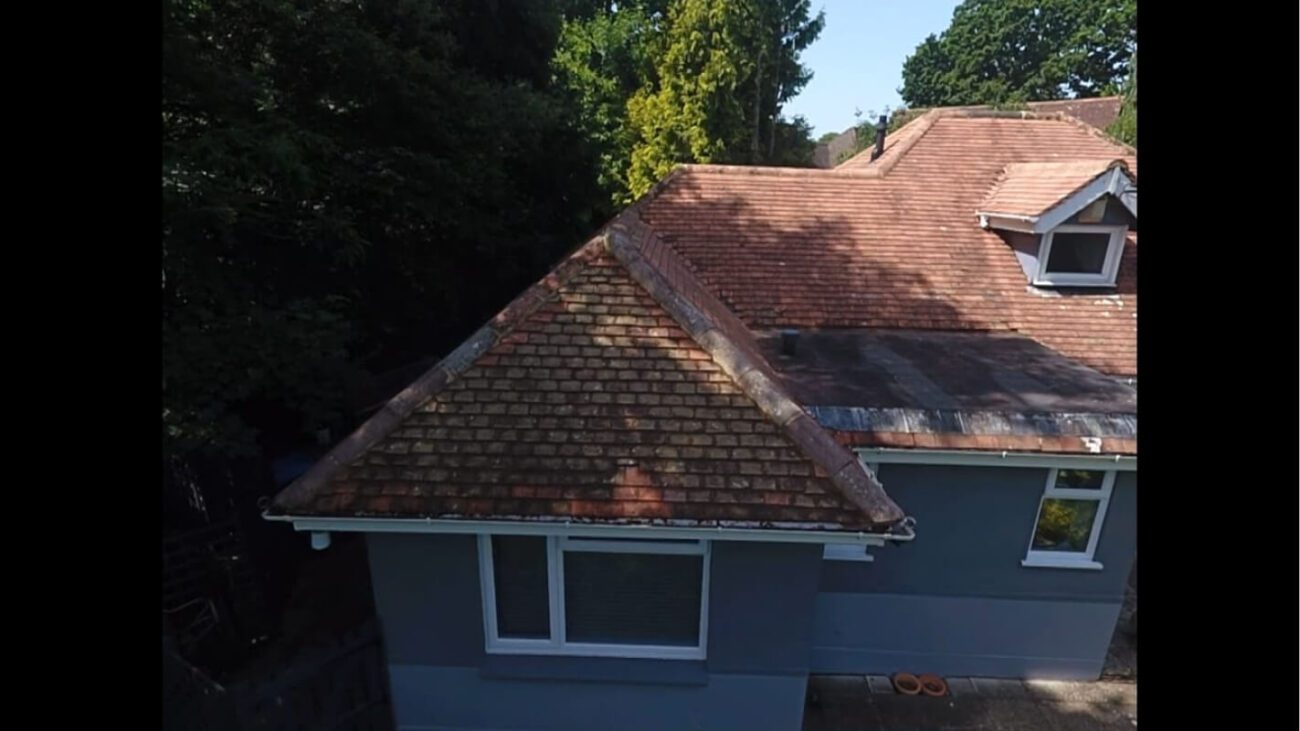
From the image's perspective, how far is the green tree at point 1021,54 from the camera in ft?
131

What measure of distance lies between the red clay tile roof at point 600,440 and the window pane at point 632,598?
871 millimetres

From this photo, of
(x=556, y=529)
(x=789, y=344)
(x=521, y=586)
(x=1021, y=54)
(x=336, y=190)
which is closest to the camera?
(x=556, y=529)

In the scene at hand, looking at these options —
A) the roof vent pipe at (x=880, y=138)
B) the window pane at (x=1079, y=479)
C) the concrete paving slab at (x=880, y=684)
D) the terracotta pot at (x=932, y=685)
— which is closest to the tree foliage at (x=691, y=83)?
the roof vent pipe at (x=880, y=138)

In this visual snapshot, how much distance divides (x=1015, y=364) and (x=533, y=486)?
6.36 m

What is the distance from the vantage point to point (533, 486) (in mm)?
4465

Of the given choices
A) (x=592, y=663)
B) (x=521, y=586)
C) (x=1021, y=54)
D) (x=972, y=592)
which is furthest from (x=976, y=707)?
(x=1021, y=54)

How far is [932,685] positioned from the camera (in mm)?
6359

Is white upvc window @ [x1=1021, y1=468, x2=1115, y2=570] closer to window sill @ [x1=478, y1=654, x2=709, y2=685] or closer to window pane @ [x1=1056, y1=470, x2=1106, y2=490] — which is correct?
window pane @ [x1=1056, y1=470, x2=1106, y2=490]

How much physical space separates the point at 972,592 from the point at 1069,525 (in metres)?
1.22

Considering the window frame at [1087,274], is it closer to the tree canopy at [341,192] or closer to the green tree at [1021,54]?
the tree canopy at [341,192]

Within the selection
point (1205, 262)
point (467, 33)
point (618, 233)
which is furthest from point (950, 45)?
point (1205, 262)

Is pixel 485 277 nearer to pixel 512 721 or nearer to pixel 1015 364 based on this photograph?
pixel 512 721

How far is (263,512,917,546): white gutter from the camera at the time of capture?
435 centimetres

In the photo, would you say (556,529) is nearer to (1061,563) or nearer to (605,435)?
(605,435)
